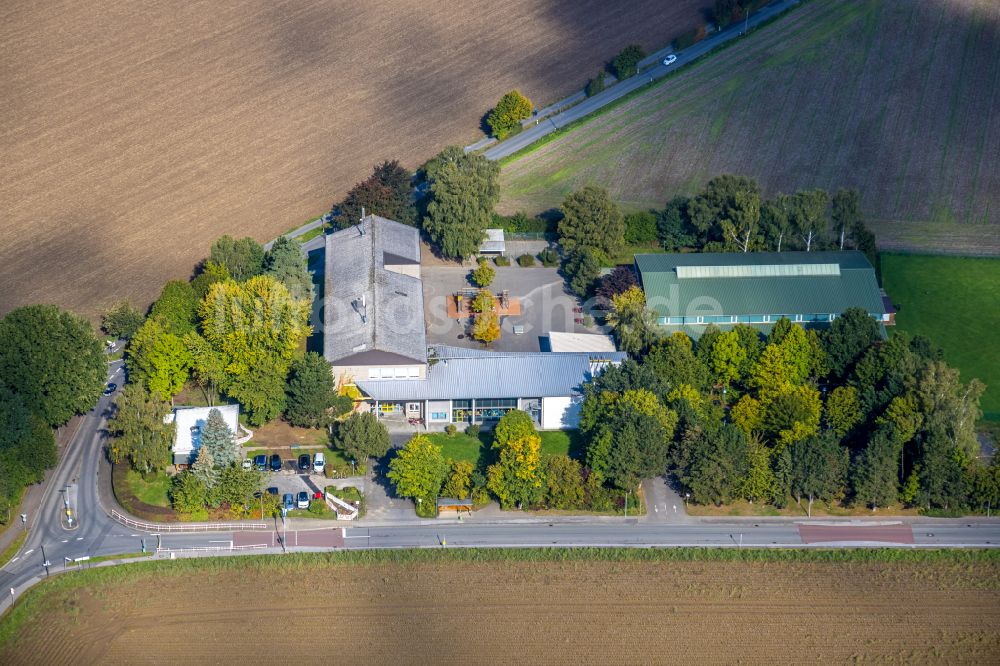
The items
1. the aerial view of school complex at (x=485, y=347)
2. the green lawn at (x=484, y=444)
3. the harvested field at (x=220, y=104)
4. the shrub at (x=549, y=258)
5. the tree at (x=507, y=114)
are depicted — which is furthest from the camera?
the tree at (x=507, y=114)

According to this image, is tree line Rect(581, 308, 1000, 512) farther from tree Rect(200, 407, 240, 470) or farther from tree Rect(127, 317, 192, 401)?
tree Rect(127, 317, 192, 401)

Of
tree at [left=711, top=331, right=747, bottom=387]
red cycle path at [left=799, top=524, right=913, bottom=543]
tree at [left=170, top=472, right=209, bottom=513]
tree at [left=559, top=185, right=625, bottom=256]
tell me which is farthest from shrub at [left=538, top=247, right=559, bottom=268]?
tree at [left=170, top=472, right=209, bottom=513]

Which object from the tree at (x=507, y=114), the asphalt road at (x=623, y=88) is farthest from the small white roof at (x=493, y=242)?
the tree at (x=507, y=114)

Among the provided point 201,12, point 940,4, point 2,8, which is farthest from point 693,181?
point 2,8

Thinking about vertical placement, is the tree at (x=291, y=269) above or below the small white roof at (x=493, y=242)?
below

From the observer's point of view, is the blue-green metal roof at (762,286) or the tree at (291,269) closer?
the blue-green metal roof at (762,286)

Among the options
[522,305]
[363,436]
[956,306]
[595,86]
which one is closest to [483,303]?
[522,305]

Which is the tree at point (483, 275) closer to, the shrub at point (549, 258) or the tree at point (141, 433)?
the shrub at point (549, 258)
